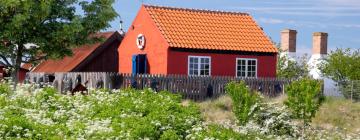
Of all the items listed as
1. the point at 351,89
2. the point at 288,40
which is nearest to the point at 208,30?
the point at 351,89

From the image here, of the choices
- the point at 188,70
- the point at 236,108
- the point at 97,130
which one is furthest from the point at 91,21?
the point at 97,130

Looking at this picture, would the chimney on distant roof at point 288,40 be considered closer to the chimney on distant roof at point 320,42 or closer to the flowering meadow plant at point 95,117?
the chimney on distant roof at point 320,42

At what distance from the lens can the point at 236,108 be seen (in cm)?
2119

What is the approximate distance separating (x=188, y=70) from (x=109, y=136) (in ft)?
81.6

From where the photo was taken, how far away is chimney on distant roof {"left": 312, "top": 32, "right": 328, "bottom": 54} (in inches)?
2229

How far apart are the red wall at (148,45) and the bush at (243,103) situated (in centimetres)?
1375

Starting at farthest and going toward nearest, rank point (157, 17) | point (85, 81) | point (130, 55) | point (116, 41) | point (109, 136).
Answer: point (116, 41) < point (130, 55) < point (157, 17) < point (85, 81) < point (109, 136)

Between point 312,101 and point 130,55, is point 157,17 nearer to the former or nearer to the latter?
point 130,55

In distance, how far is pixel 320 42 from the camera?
56625mm

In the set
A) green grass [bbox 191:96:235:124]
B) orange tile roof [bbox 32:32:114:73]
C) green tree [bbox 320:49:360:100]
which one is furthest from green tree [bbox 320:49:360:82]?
green grass [bbox 191:96:235:124]

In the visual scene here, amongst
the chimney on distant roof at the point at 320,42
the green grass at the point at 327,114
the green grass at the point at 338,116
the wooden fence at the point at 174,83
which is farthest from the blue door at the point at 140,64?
the chimney on distant roof at the point at 320,42

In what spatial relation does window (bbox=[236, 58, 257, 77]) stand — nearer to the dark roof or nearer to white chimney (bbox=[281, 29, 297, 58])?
the dark roof

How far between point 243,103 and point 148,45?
55.3 ft

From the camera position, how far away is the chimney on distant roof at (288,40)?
56406 millimetres
